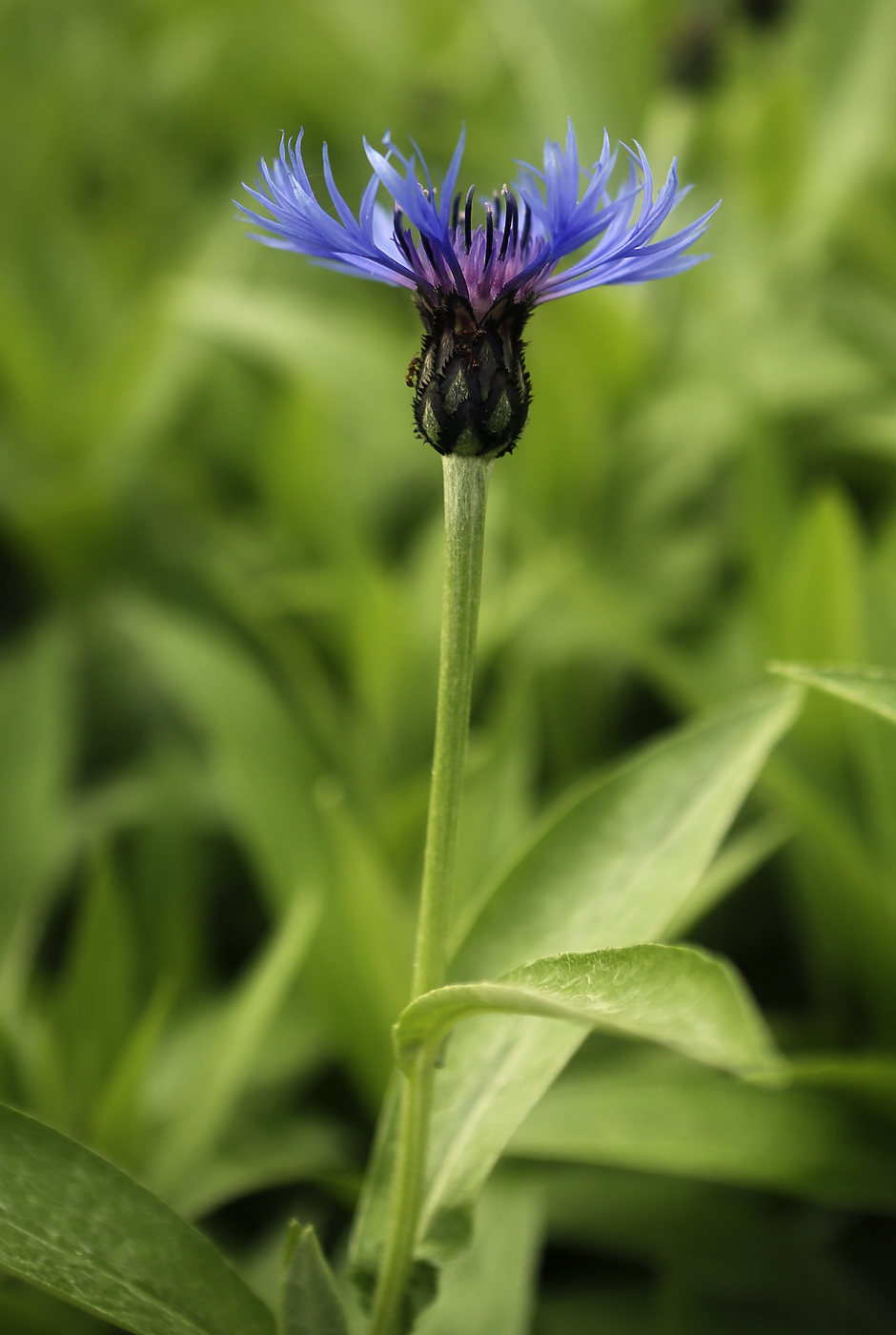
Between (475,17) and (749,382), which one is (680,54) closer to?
(749,382)

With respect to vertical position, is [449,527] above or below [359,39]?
below

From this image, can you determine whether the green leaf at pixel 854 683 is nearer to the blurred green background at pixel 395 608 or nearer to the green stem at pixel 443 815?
the green stem at pixel 443 815

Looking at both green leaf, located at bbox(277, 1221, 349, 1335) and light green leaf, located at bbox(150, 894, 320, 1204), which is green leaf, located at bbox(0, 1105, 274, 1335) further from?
light green leaf, located at bbox(150, 894, 320, 1204)

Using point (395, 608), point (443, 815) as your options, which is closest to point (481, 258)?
point (443, 815)

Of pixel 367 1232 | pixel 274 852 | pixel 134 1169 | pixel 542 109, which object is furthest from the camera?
pixel 542 109

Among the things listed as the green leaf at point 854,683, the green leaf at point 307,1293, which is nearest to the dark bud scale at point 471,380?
the green leaf at point 854,683

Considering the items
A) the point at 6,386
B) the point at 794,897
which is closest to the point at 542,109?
the point at 6,386
